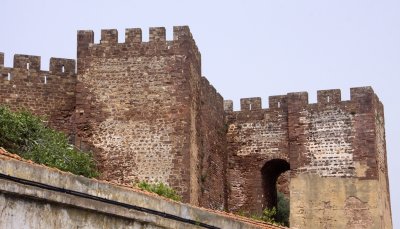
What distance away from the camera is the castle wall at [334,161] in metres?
25.5

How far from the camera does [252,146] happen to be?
2822 centimetres

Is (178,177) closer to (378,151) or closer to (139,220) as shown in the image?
(378,151)

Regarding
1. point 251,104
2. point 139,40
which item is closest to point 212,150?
point 251,104

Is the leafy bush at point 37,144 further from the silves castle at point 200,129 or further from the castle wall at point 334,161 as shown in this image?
the castle wall at point 334,161

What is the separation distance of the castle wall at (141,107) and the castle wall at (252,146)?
3.97 metres

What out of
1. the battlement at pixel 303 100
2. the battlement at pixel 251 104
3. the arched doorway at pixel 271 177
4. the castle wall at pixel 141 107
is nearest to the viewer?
the castle wall at pixel 141 107

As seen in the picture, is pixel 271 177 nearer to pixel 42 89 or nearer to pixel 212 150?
pixel 212 150

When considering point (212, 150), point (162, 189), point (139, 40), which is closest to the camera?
point (162, 189)

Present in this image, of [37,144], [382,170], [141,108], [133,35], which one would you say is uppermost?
[133,35]

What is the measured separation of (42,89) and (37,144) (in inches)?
137

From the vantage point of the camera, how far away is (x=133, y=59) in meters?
24.1

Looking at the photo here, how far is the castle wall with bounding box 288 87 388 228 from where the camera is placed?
25469mm

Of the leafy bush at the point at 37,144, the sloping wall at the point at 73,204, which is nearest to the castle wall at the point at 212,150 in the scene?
the leafy bush at the point at 37,144

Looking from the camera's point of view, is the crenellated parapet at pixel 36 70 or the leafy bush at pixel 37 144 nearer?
the leafy bush at pixel 37 144
